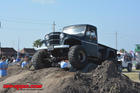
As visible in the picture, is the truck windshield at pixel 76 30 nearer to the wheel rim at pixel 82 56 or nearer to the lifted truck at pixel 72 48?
the lifted truck at pixel 72 48

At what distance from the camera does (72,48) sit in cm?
988

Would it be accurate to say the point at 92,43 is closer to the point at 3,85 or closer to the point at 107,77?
the point at 107,77

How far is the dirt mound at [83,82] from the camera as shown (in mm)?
7508

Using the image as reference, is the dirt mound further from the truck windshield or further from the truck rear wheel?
the truck windshield

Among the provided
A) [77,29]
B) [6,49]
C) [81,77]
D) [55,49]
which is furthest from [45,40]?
[6,49]

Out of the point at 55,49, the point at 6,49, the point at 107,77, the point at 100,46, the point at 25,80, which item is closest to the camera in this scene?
the point at 107,77

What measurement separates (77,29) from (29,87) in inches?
200

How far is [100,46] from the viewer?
12680mm

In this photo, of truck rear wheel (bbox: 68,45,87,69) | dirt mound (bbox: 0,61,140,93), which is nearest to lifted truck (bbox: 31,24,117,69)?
truck rear wheel (bbox: 68,45,87,69)

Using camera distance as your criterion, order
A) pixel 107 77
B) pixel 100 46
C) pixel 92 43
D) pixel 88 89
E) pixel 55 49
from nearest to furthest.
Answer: pixel 88 89
pixel 107 77
pixel 55 49
pixel 92 43
pixel 100 46

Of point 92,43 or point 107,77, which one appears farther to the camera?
point 92,43

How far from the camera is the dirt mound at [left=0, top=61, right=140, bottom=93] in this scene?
24.6ft

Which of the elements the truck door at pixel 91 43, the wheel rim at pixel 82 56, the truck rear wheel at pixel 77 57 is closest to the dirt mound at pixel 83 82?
the truck rear wheel at pixel 77 57

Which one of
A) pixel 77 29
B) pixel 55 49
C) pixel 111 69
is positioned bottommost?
pixel 111 69
